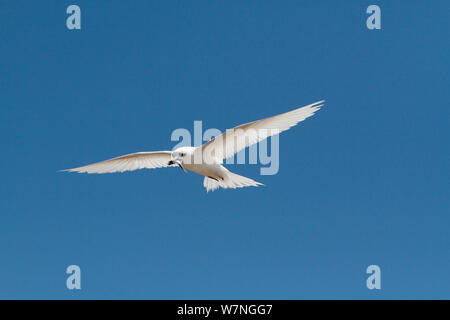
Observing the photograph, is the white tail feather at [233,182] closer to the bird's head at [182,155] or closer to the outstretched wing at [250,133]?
the outstretched wing at [250,133]

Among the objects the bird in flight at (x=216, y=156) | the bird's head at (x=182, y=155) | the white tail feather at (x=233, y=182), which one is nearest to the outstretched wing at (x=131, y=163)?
the bird in flight at (x=216, y=156)

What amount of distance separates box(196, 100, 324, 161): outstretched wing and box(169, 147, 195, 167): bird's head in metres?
0.28

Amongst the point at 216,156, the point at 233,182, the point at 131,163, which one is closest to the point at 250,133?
the point at 216,156

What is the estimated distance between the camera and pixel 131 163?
457 inches

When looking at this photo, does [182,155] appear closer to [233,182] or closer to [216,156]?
[216,156]

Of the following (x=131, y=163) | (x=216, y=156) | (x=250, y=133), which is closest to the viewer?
(x=250, y=133)

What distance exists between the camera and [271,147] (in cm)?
932

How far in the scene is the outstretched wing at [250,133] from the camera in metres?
9.05

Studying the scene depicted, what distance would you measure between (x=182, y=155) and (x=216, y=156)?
72 cm

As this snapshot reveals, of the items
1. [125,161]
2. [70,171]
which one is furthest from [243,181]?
[70,171]

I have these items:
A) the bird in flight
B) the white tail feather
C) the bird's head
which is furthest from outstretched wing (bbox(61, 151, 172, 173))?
the white tail feather

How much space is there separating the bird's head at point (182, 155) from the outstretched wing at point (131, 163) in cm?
94

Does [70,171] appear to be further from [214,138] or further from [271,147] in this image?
[271,147]

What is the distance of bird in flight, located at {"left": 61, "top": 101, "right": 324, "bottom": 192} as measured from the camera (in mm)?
9117
